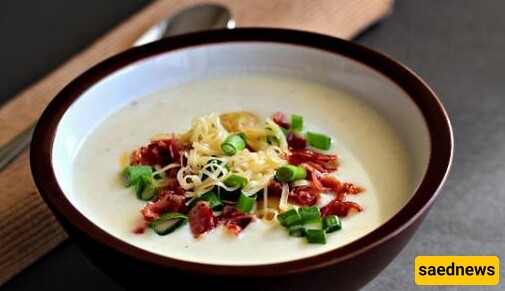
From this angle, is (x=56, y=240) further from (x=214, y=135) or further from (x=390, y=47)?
(x=390, y=47)

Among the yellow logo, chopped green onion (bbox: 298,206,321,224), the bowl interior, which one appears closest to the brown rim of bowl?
the bowl interior

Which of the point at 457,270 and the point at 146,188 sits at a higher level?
the point at 146,188

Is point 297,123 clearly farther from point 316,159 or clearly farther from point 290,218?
point 290,218

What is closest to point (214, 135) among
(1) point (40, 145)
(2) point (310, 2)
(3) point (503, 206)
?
(1) point (40, 145)

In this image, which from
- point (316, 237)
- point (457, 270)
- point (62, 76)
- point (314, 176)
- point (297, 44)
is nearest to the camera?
point (316, 237)

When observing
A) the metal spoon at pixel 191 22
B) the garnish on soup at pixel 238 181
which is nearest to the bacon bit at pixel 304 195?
the garnish on soup at pixel 238 181

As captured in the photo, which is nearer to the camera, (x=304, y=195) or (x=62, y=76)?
(x=304, y=195)

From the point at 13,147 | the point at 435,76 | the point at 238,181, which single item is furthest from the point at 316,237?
the point at 435,76
